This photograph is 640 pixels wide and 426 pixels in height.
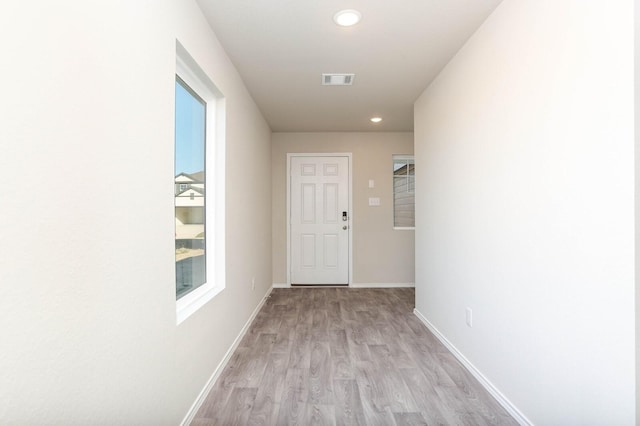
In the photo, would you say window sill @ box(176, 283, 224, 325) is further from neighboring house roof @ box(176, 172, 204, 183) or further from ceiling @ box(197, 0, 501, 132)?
ceiling @ box(197, 0, 501, 132)

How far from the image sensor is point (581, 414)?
4.26 feet

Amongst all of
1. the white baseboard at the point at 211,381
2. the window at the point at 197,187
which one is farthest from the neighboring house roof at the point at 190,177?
the white baseboard at the point at 211,381

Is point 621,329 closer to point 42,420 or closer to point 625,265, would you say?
point 625,265

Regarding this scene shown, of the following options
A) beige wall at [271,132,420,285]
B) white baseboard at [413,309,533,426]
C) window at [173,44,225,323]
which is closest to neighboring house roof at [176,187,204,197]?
window at [173,44,225,323]

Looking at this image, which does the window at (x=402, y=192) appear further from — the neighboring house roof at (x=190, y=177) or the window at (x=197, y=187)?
the neighboring house roof at (x=190, y=177)

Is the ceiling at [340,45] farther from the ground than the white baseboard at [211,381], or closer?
farther from the ground

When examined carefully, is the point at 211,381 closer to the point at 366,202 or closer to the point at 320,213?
the point at 320,213

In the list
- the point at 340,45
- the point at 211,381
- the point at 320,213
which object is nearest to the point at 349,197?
the point at 320,213

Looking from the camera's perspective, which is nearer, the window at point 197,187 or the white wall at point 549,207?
the white wall at point 549,207

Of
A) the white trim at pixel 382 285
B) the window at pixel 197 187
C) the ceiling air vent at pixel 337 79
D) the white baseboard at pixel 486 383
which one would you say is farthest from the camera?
the white trim at pixel 382 285

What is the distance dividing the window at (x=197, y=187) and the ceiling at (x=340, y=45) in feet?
1.34

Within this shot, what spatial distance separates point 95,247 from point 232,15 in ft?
5.25

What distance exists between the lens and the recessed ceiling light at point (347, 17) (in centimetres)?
191

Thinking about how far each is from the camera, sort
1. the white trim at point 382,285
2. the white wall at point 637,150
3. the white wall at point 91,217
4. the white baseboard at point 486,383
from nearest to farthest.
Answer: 1. the white wall at point 91,217
2. the white wall at point 637,150
3. the white baseboard at point 486,383
4. the white trim at point 382,285
